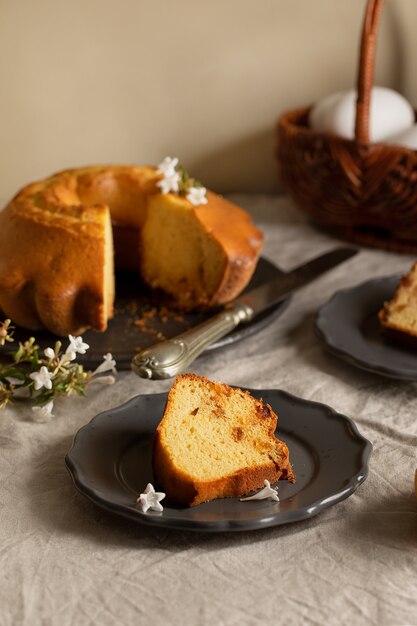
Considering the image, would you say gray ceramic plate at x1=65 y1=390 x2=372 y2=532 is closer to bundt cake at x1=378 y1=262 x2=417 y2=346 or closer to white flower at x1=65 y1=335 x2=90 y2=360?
white flower at x1=65 y1=335 x2=90 y2=360

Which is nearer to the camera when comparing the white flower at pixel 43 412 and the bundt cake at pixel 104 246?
the white flower at pixel 43 412

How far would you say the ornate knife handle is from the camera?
160cm

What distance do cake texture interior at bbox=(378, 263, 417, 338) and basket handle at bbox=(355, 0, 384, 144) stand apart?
54 centimetres

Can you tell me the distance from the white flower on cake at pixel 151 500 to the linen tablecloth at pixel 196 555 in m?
0.05

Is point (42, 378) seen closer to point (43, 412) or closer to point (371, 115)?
point (43, 412)

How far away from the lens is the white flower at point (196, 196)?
2.04 meters

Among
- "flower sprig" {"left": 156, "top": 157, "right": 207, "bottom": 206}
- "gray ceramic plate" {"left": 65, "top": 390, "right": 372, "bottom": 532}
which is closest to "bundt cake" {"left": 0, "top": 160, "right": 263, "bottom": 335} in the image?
"flower sprig" {"left": 156, "top": 157, "right": 207, "bottom": 206}

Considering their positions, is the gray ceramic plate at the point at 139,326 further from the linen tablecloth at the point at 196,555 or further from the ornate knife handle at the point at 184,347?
the linen tablecloth at the point at 196,555

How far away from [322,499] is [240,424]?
0.60ft

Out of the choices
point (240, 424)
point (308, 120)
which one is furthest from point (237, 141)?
point (240, 424)

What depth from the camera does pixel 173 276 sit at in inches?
82.9

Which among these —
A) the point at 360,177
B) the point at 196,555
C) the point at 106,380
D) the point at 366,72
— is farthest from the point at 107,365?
the point at 366,72

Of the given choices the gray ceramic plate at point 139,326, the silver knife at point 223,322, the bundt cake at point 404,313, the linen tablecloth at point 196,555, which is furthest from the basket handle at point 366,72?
the linen tablecloth at point 196,555

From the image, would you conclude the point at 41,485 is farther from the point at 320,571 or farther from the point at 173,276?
the point at 173,276
